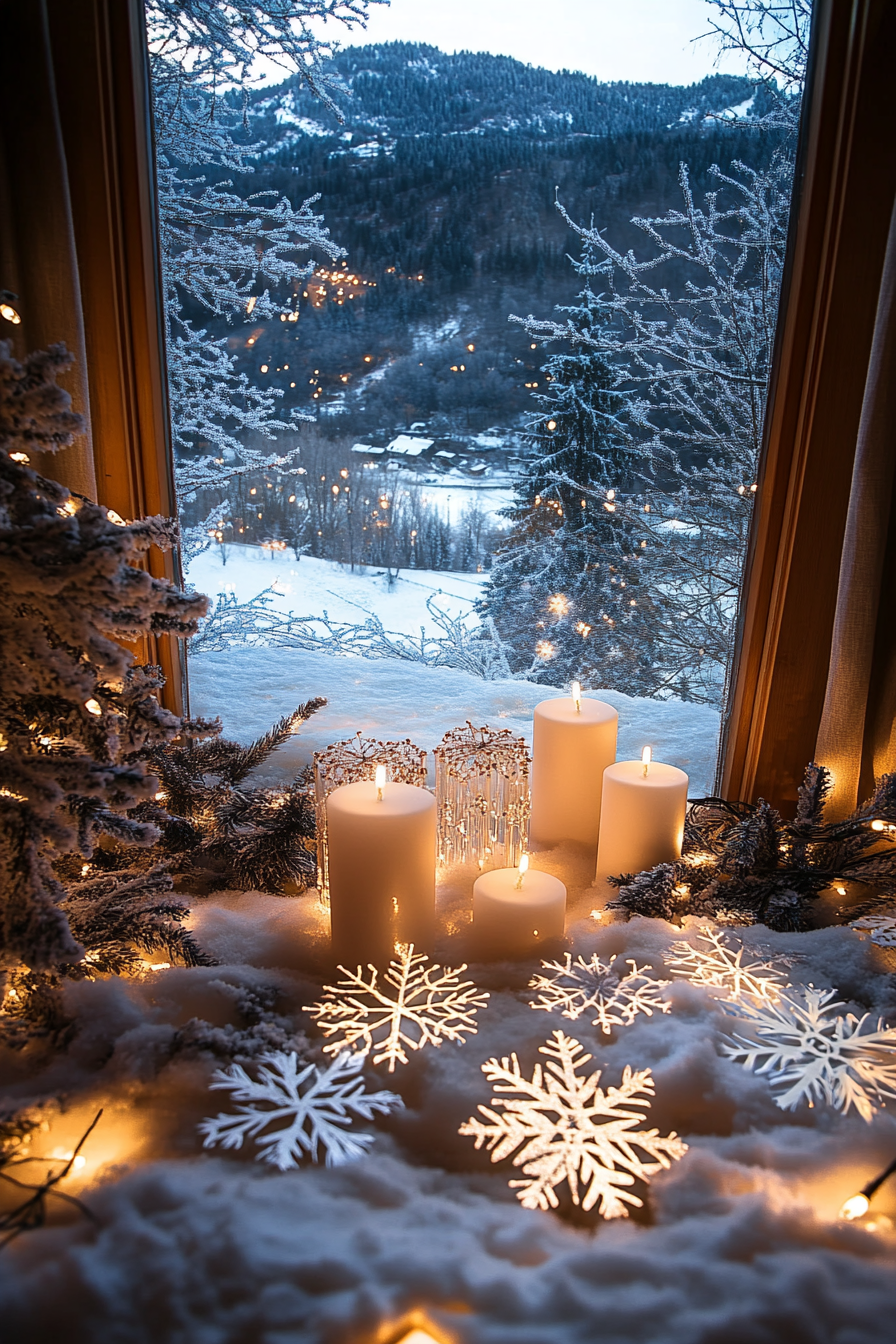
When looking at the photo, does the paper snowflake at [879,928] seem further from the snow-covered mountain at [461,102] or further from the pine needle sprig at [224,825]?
the snow-covered mountain at [461,102]

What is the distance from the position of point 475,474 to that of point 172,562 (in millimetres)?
749

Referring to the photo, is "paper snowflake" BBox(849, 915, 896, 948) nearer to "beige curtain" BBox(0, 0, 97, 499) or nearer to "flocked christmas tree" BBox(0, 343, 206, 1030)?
"flocked christmas tree" BBox(0, 343, 206, 1030)

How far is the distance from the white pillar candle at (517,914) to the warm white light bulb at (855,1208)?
0.52 meters

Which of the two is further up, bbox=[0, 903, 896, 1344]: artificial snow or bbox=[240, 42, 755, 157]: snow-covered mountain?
bbox=[240, 42, 755, 157]: snow-covered mountain

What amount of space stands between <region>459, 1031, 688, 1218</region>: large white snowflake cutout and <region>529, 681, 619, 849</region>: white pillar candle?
0.64m

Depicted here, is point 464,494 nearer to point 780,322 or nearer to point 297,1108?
point 780,322

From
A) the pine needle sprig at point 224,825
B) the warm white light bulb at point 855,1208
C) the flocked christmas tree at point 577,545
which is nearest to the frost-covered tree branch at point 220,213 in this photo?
the flocked christmas tree at point 577,545

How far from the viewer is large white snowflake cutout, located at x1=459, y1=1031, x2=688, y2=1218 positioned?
884 mm

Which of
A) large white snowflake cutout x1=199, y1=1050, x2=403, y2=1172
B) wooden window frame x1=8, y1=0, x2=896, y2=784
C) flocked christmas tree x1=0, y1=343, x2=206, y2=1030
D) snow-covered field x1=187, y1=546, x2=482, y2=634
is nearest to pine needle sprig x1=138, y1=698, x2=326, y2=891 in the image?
wooden window frame x1=8, y1=0, x2=896, y2=784

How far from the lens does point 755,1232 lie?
826 millimetres

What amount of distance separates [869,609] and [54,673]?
4.39ft

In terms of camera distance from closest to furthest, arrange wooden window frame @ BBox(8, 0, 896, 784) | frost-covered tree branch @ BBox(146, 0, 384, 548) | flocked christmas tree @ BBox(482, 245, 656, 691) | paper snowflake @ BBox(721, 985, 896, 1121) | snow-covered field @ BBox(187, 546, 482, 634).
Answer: paper snowflake @ BBox(721, 985, 896, 1121), wooden window frame @ BBox(8, 0, 896, 784), frost-covered tree branch @ BBox(146, 0, 384, 548), flocked christmas tree @ BBox(482, 245, 656, 691), snow-covered field @ BBox(187, 546, 482, 634)

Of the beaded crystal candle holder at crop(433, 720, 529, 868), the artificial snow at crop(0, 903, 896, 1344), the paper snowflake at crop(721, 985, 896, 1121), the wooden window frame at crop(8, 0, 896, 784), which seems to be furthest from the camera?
the beaded crystal candle holder at crop(433, 720, 529, 868)

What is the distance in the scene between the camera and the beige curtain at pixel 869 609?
146 centimetres
